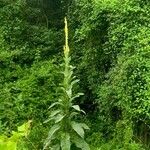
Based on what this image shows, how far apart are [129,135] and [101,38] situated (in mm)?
2538

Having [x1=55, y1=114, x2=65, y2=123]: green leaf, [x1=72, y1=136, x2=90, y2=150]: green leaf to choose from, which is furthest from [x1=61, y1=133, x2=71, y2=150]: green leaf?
[x1=55, y1=114, x2=65, y2=123]: green leaf

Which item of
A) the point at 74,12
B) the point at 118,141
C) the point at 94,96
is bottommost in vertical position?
the point at 118,141

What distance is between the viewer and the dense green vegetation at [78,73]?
684 cm

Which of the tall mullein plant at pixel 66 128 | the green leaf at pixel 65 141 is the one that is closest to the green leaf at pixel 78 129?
the tall mullein plant at pixel 66 128

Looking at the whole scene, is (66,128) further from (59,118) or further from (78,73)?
(78,73)

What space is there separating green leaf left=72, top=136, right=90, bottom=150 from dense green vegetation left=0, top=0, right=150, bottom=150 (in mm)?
14

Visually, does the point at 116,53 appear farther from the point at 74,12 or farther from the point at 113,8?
the point at 74,12

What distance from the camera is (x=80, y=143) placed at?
240 inches

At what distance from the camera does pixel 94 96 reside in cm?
915

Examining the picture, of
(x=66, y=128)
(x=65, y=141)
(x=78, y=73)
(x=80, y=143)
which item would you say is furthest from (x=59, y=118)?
(x=78, y=73)

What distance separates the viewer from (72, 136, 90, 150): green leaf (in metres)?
6.07

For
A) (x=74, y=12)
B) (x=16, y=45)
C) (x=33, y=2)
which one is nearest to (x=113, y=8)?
(x=74, y=12)

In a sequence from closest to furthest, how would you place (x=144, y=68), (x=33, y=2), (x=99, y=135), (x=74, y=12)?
(x=144, y=68) → (x=99, y=135) → (x=74, y=12) → (x=33, y=2)

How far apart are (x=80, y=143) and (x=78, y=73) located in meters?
3.64
